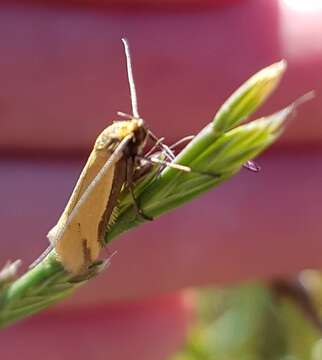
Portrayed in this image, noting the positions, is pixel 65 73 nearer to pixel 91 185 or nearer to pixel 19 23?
pixel 19 23

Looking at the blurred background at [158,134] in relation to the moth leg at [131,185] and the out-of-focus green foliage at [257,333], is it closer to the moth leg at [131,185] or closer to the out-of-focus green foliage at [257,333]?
the out-of-focus green foliage at [257,333]

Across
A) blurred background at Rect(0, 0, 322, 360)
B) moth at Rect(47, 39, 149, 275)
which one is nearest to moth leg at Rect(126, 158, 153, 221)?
moth at Rect(47, 39, 149, 275)

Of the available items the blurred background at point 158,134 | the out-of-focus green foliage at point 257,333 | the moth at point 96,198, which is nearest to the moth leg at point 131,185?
the moth at point 96,198

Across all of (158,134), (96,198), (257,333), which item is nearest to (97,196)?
(96,198)

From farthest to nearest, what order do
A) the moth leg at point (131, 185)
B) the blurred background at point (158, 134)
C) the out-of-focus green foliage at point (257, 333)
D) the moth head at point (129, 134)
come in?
1. the out-of-focus green foliage at point (257, 333)
2. the blurred background at point (158, 134)
3. the moth head at point (129, 134)
4. the moth leg at point (131, 185)

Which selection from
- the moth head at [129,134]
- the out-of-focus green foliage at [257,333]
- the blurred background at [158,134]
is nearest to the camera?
the moth head at [129,134]
